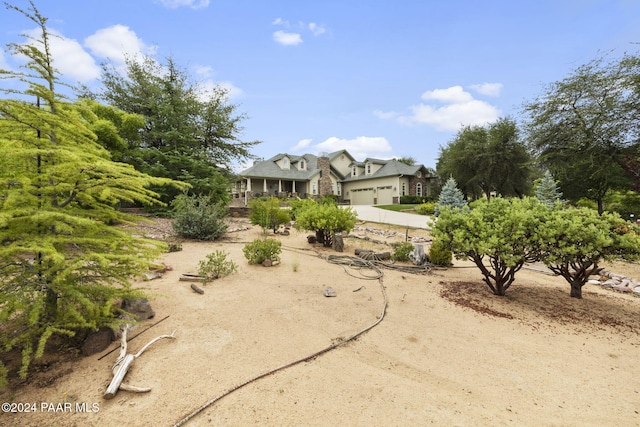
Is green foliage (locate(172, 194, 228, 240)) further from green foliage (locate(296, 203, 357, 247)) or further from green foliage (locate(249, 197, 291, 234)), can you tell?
green foliage (locate(296, 203, 357, 247))

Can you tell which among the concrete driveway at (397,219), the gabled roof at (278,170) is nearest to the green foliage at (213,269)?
the concrete driveway at (397,219)

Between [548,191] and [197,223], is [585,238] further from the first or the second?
[548,191]

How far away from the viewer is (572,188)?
1977cm

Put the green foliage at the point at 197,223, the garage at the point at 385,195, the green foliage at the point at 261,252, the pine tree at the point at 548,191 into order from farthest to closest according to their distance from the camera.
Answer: the garage at the point at 385,195 < the pine tree at the point at 548,191 < the green foliage at the point at 197,223 < the green foliage at the point at 261,252

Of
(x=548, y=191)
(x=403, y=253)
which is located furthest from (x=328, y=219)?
(x=548, y=191)

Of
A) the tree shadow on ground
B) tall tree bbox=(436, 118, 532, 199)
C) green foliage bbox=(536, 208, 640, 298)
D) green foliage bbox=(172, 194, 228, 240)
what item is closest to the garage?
tall tree bbox=(436, 118, 532, 199)

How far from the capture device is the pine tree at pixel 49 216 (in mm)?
2455

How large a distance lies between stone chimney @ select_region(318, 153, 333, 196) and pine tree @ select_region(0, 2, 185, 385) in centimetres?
2820

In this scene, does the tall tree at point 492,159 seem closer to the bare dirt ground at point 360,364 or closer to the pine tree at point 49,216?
the bare dirt ground at point 360,364

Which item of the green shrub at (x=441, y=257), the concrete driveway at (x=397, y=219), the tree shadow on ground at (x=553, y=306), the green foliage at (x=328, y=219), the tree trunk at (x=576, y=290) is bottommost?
the tree shadow on ground at (x=553, y=306)

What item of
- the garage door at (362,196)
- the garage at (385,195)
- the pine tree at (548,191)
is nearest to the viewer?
the pine tree at (548,191)

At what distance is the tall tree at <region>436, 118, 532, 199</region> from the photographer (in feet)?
74.0

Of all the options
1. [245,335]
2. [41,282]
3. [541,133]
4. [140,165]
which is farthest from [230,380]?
[541,133]

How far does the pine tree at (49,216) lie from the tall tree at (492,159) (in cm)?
2555
